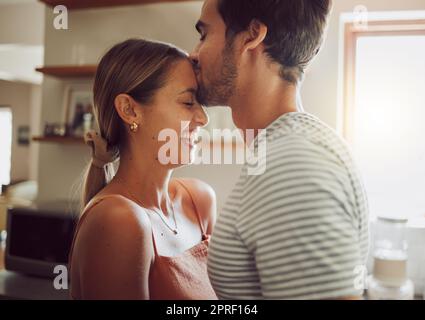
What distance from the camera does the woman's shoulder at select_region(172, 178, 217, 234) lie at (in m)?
1.02

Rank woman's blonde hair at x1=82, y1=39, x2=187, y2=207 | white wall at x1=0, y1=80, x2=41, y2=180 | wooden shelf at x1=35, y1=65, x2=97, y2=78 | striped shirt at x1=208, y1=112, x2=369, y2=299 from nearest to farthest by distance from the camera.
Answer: striped shirt at x1=208, y1=112, x2=369, y2=299 < woman's blonde hair at x1=82, y1=39, x2=187, y2=207 < wooden shelf at x1=35, y1=65, x2=97, y2=78 < white wall at x1=0, y1=80, x2=41, y2=180

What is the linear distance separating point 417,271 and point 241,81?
1097mm

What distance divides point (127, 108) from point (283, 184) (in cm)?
42

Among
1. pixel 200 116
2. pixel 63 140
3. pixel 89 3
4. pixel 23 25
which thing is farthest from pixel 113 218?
pixel 23 25

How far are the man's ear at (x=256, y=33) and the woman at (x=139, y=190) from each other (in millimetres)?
187

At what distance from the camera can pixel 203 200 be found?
1041mm

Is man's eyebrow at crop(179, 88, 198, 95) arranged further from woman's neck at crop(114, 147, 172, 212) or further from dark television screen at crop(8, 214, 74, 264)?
dark television screen at crop(8, 214, 74, 264)

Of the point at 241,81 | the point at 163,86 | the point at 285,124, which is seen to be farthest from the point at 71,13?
the point at 285,124

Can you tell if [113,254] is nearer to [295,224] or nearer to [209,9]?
[295,224]

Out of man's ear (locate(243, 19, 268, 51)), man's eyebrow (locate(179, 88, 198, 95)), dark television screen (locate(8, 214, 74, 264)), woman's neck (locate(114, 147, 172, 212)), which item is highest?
man's ear (locate(243, 19, 268, 51))

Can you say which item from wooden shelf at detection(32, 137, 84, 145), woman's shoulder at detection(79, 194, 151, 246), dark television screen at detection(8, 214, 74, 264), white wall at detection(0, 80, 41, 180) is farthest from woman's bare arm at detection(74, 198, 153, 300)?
white wall at detection(0, 80, 41, 180)

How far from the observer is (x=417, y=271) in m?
1.44

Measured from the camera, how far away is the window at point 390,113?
119cm

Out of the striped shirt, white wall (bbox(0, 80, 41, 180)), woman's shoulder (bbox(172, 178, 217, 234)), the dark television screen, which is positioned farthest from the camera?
white wall (bbox(0, 80, 41, 180))
